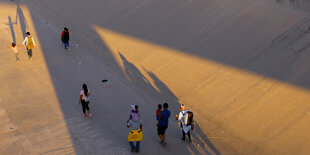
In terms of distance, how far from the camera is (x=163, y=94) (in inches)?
A: 437

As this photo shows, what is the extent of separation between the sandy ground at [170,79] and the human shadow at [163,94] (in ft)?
0.12

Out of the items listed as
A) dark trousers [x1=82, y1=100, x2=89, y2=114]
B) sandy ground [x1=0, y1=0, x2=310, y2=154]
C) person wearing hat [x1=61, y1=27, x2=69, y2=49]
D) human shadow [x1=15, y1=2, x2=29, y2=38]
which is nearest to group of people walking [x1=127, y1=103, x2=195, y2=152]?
sandy ground [x1=0, y1=0, x2=310, y2=154]

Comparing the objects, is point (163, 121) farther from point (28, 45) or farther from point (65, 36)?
point (65, 36)

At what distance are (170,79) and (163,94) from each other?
96cm

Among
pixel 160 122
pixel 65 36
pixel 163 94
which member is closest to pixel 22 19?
pixel 65 36

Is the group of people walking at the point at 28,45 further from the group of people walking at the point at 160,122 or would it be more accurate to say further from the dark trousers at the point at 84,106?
the group of people walking at the point at 160,122

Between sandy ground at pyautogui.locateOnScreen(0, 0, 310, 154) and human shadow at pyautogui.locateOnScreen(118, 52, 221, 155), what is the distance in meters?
0.04

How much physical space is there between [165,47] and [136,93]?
3.32 metres

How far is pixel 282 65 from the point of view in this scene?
35.4 ft

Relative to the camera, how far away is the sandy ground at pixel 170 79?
8.85 meters

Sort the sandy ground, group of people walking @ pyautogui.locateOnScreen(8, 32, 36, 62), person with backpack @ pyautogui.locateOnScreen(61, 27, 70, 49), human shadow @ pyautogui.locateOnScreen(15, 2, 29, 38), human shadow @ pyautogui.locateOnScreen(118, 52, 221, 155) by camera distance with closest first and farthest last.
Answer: human shadow @ pyautogui.locateOnScreen(118, 52, 221, 155)
the sandy ground
group of people walking @ pyautogui.locateOnScreen(8, 32, 36, 62)
person with backpack @ pyautogui.locateOnScreen(61, 27, 70, 49)
human shadow @ pyautogui.locateOnScreen(15, 2, 29, 38)

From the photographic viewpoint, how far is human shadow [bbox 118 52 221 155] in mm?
8740

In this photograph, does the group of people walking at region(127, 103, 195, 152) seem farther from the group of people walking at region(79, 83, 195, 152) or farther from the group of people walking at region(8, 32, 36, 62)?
the group of people walking at region(8, 32, 36, 62)

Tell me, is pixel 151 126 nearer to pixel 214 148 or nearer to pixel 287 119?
pixel 214 148
